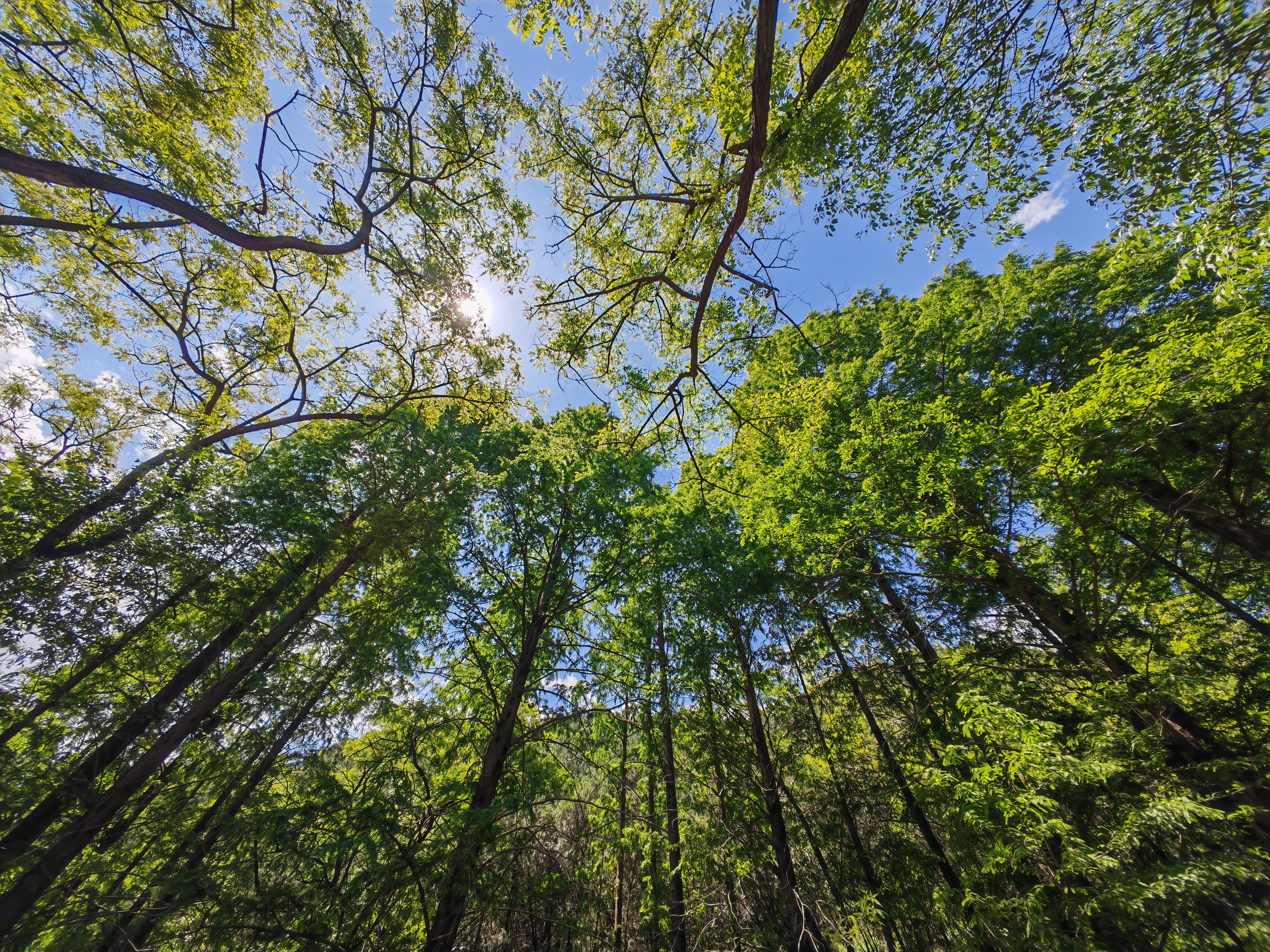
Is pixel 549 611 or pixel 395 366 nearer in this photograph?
pixel 549 611

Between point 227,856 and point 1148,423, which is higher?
point 1148,423

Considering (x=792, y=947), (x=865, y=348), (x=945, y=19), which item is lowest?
(x=792, y=947)

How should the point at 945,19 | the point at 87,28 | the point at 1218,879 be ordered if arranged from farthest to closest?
1. the point at 87,28
2. the point at 945,19
3. the point at 1218,879

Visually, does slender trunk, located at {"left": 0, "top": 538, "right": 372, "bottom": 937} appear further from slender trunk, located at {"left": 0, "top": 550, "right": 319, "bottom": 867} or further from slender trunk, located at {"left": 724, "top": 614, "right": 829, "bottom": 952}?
slender trunk, located at {"left": 724, "top": 614, "right": 829, "bottom": 952}

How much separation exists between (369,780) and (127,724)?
408 cm

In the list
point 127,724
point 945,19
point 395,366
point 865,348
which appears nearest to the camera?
point 945,19

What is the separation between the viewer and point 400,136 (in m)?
5.58

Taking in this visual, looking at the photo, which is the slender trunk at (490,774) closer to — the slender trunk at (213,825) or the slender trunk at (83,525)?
the slender trunk at (213,825)

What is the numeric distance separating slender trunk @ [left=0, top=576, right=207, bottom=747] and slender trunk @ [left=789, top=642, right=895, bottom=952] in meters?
9.87

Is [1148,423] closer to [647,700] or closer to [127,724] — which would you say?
[647,700]

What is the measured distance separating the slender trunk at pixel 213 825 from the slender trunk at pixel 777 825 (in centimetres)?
662

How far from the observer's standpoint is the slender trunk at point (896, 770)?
20.7ft

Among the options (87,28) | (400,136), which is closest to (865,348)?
(400,136)

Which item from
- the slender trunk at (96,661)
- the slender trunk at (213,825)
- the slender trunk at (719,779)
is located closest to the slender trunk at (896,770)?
the slender trunk at (719,779)
